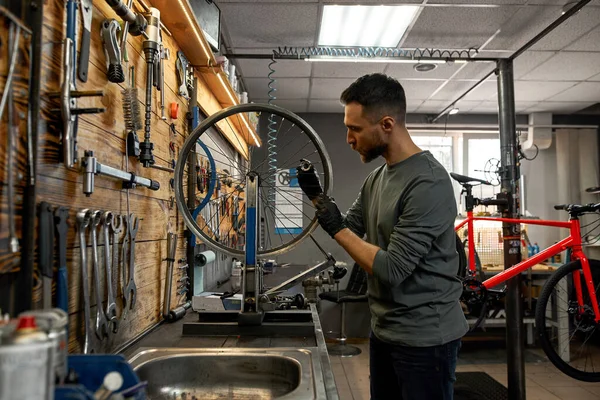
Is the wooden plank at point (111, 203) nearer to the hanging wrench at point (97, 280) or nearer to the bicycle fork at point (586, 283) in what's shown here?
the hanging wrench at point (97, 280)

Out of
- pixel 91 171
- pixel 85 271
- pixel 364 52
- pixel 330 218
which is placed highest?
pixel 364 52

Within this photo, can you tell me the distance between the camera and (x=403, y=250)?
43.8 inches

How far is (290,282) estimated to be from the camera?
1.39 metres

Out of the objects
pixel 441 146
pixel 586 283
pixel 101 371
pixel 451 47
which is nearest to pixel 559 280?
pixel 586 283

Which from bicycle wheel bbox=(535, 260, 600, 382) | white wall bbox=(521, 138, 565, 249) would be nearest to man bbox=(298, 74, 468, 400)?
bicycle wheel bbox=(535, 260, 600, 382)

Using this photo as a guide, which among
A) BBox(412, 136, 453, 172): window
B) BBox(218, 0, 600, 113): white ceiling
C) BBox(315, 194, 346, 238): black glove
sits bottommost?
BBox(315, 194, 346, 238): black glove

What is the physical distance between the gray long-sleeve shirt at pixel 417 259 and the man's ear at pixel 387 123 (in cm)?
12

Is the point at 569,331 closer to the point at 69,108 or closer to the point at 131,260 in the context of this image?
the point at 131,260

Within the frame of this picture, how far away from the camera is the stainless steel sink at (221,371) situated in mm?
1073

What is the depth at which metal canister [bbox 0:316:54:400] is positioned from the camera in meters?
0.41

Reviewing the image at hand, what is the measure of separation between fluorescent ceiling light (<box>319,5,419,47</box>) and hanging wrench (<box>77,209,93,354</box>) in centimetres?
225

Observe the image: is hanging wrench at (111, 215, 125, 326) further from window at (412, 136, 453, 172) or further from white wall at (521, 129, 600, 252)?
white wall at (521, 129, 600, 252)

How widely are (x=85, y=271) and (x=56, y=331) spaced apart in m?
0.48

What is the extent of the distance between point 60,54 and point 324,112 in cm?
440
